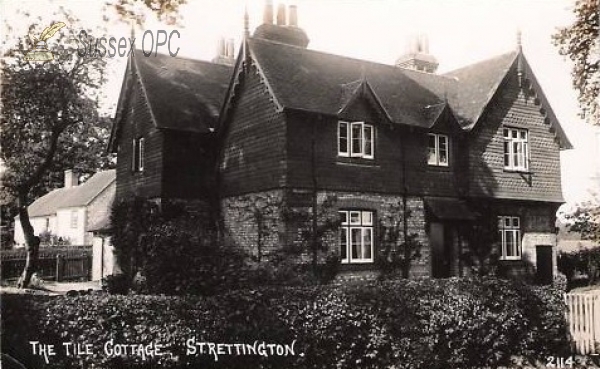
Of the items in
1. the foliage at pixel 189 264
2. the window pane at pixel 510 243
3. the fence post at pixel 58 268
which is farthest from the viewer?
the fence post at pixel 58 268

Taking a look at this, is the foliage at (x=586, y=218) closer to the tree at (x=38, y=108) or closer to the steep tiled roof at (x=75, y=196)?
the tree at (x=38, y=108)

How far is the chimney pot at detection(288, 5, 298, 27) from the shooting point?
2323 centimetres

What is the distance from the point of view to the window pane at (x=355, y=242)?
19250 millimetres

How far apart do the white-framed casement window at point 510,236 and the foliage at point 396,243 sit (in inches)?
175

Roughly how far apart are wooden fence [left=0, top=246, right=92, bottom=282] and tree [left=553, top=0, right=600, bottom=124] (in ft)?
86.1

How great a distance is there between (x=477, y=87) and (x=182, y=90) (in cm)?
1218

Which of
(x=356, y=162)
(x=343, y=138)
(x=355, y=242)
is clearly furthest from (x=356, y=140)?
(x=355, y=242)

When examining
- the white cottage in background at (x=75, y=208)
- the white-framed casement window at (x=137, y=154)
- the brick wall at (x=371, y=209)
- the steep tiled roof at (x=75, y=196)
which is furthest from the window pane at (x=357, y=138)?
the steep tiled roof at (x=75, y=196)

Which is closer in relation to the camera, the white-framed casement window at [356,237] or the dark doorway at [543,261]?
the white-framed casement window at [356,237]

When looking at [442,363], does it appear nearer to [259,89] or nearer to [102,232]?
[259,89]

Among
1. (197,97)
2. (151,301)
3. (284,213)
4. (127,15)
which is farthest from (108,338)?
(197,97)

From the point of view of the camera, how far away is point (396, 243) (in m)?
20.0

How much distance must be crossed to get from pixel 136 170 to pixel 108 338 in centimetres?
1513

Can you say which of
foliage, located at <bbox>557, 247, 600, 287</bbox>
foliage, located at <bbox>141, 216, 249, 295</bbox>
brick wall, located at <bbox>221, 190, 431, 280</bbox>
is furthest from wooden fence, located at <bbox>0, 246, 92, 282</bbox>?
foliage, located at <bbox>557, 247, 600, 287</bbox>
